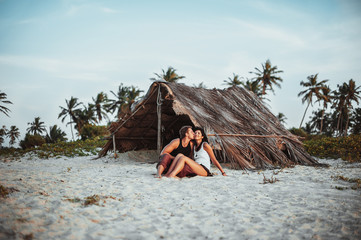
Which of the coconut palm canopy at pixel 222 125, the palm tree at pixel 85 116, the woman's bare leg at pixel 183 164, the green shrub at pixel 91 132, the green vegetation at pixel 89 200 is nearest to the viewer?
the green vegetation at pixel 89 200

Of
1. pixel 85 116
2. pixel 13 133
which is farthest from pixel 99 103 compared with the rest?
pixel 13 133

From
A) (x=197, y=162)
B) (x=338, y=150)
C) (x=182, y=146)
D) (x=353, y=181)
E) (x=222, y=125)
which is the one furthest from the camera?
(x=338, y=150)

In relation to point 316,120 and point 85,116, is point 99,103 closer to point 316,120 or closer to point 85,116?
point 85,116

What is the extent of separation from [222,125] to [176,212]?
4066 mm

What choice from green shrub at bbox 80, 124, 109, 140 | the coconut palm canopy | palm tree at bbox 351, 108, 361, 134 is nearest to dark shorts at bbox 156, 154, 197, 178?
the coconut palm canopy

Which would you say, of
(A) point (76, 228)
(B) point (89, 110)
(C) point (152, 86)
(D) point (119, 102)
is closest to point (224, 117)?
(C) point (152, 86)

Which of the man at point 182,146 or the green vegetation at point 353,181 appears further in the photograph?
the man at point 182,146

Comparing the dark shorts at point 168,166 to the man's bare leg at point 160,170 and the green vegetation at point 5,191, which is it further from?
the green vegetation at point 5,191

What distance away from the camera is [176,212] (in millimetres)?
2404

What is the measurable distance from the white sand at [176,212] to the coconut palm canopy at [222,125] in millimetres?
2478

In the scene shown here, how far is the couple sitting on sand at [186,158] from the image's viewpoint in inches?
161

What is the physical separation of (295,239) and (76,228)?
1.86 m

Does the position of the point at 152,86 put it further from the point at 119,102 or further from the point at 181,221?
the point at 119,102

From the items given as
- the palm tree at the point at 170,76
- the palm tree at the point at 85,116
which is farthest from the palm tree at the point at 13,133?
the palm tree at the point at 170,76
